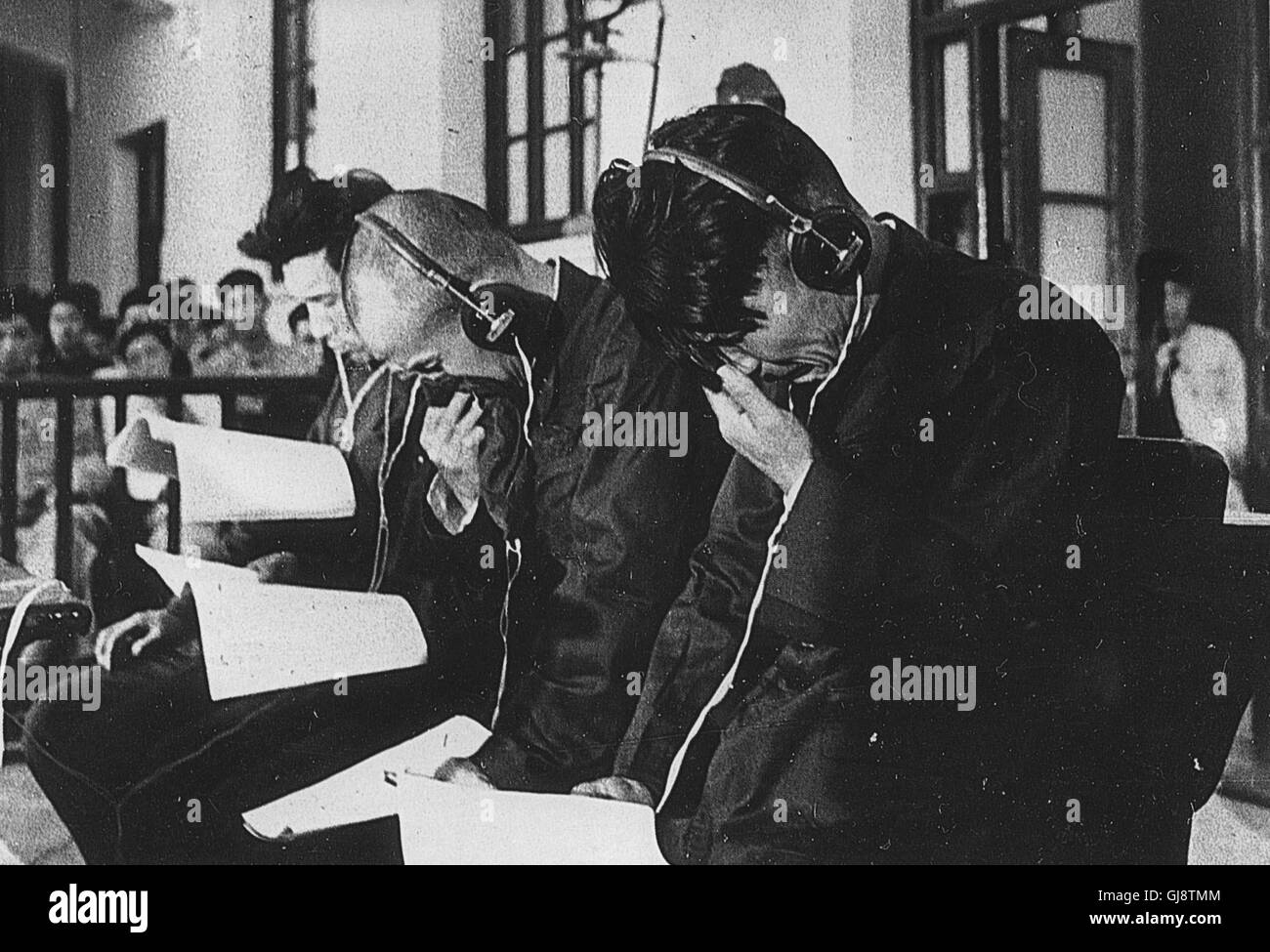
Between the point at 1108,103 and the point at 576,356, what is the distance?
43.9 inches

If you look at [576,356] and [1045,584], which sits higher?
[576,356]

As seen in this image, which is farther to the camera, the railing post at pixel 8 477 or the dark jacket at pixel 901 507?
the railing post at pixel 8 477

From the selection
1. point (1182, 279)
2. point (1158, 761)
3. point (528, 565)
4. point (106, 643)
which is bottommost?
point (1158, 761)

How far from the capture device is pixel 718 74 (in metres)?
2.23

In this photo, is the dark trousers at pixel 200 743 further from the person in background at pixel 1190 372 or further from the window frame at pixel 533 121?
the person in background at pixel 1190 372

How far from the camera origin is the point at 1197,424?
2238 mm

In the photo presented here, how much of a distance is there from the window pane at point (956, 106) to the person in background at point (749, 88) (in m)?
0.32

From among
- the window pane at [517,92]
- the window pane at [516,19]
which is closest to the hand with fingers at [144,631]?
the window pane at [517,92]

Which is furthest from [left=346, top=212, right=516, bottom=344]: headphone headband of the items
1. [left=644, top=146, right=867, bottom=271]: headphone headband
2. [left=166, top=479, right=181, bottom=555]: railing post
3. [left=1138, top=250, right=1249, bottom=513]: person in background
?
[left=1138, top=250, right=1249, bottom=513]: person in background

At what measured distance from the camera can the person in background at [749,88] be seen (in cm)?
222

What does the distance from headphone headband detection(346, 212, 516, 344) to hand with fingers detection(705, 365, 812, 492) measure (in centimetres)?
42

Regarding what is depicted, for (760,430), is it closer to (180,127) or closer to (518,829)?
(518,829)

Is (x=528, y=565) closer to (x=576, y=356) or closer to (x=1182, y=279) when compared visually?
(x=576, y=356)
